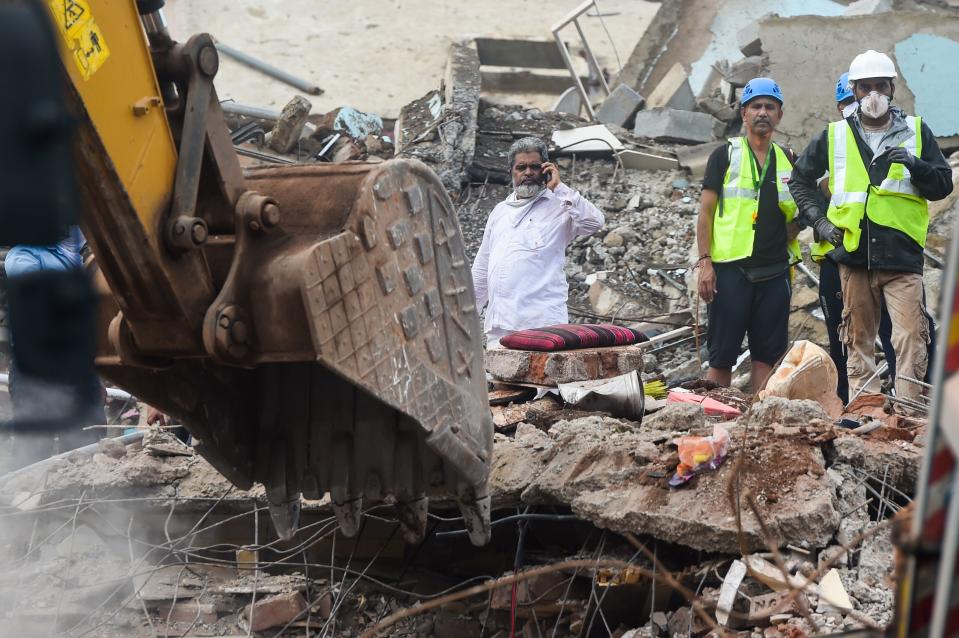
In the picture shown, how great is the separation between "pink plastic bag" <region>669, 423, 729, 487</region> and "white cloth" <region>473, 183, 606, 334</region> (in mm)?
2380

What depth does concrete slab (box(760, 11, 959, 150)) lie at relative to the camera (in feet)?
38.9

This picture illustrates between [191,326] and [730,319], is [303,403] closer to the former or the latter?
[191,326]

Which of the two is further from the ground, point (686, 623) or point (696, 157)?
point (696, 157)

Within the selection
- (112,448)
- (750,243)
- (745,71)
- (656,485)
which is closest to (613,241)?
(745,71)

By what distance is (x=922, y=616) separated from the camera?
5.14 ft

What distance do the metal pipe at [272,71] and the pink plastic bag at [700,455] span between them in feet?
44.5

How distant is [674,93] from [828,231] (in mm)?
7449

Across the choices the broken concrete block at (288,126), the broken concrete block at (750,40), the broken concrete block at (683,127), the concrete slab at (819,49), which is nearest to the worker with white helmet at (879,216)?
the concrete slab at (819,49)

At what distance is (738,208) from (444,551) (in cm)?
283

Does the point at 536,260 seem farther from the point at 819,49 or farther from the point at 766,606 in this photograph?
the point at 819,49

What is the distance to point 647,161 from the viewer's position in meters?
12.0

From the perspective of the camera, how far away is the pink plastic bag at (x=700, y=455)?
437 cm

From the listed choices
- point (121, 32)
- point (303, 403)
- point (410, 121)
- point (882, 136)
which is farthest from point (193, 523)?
point (410, 121)

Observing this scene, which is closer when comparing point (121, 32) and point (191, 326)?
point (121, 32)
